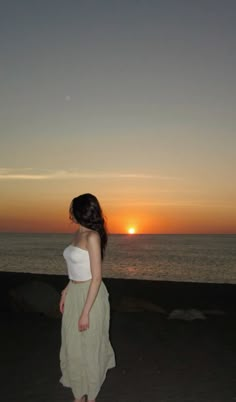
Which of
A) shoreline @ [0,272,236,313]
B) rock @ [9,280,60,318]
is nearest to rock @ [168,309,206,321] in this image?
shoreline @ [0,272,236,313]

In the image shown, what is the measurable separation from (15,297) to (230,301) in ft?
22.7

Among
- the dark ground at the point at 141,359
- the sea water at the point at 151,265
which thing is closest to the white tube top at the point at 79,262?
the dark ground at the point at 141,359

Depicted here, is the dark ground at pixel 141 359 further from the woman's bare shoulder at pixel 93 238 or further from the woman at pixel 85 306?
the woman's bare shoulder at pixel 93 238

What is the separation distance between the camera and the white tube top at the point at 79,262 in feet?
14.2

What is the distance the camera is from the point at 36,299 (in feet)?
34.2

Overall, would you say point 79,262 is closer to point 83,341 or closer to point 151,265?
point 83,341

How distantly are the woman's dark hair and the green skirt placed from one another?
1.91 ft

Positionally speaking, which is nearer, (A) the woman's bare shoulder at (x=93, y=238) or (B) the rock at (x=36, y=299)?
(A) the woman's bare shoulder at (x=93, y=238)

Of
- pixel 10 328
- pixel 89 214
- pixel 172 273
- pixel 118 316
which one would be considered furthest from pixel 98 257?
pixel 172 273

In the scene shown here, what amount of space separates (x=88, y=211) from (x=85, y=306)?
35.1 inches

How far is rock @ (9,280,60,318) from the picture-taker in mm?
10203

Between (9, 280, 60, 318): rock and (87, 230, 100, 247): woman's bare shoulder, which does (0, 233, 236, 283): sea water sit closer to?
(9, 280, 60, 318): rock

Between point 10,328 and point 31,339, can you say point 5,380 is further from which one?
point 10,328

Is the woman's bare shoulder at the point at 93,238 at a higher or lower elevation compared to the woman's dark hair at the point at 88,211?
lower
